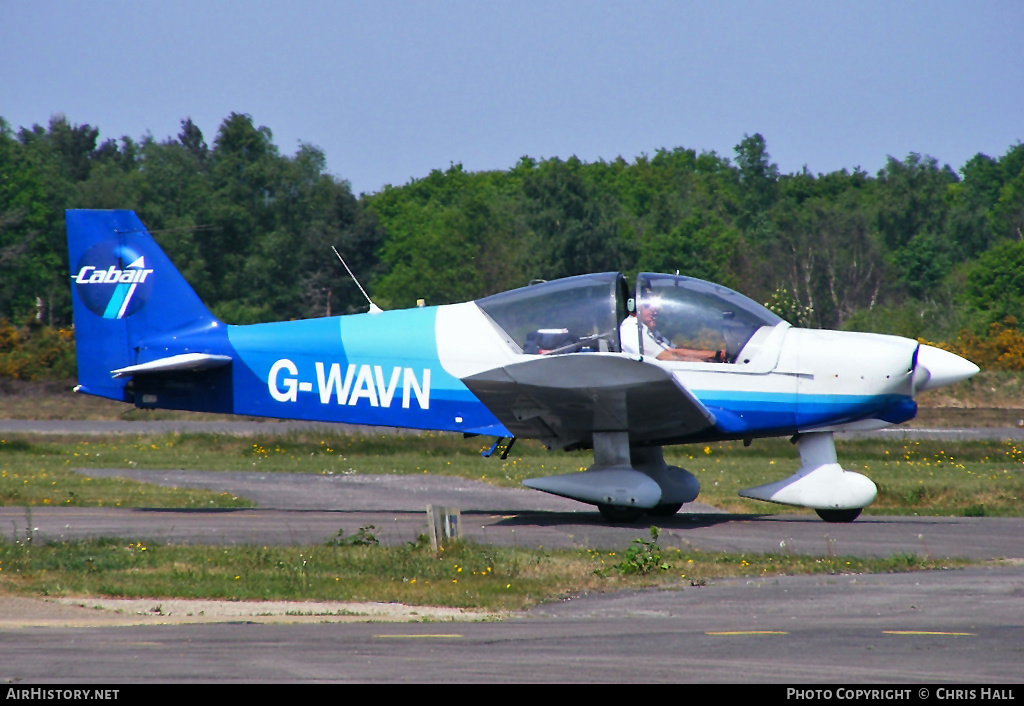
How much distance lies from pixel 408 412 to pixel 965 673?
8100 millimetres

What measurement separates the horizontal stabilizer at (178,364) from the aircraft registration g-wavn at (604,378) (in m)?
0.02

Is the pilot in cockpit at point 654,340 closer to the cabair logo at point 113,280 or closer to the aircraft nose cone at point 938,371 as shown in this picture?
the aircraft nose cone at point 938,371

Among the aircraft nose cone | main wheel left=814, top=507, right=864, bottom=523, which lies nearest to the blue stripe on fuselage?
main wheel left=814, top=507, right=864, bottom=523

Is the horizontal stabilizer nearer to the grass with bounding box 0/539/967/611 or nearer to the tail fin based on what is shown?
the tail fin

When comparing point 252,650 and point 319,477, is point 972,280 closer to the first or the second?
point 319,477

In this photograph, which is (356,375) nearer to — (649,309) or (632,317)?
(632,317)

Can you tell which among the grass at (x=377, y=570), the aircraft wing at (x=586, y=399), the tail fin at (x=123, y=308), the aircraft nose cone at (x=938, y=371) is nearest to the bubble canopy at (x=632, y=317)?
the aircraft wing at (x=586, y=399)

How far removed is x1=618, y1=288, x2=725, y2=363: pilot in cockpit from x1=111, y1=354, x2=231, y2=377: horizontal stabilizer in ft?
16.4

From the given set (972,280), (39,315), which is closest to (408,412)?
(972,280)

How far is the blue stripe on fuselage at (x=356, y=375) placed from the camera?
13039 millimetres

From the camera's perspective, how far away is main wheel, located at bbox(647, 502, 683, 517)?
13211 mm

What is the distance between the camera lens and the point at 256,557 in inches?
408

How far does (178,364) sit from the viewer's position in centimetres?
1348
